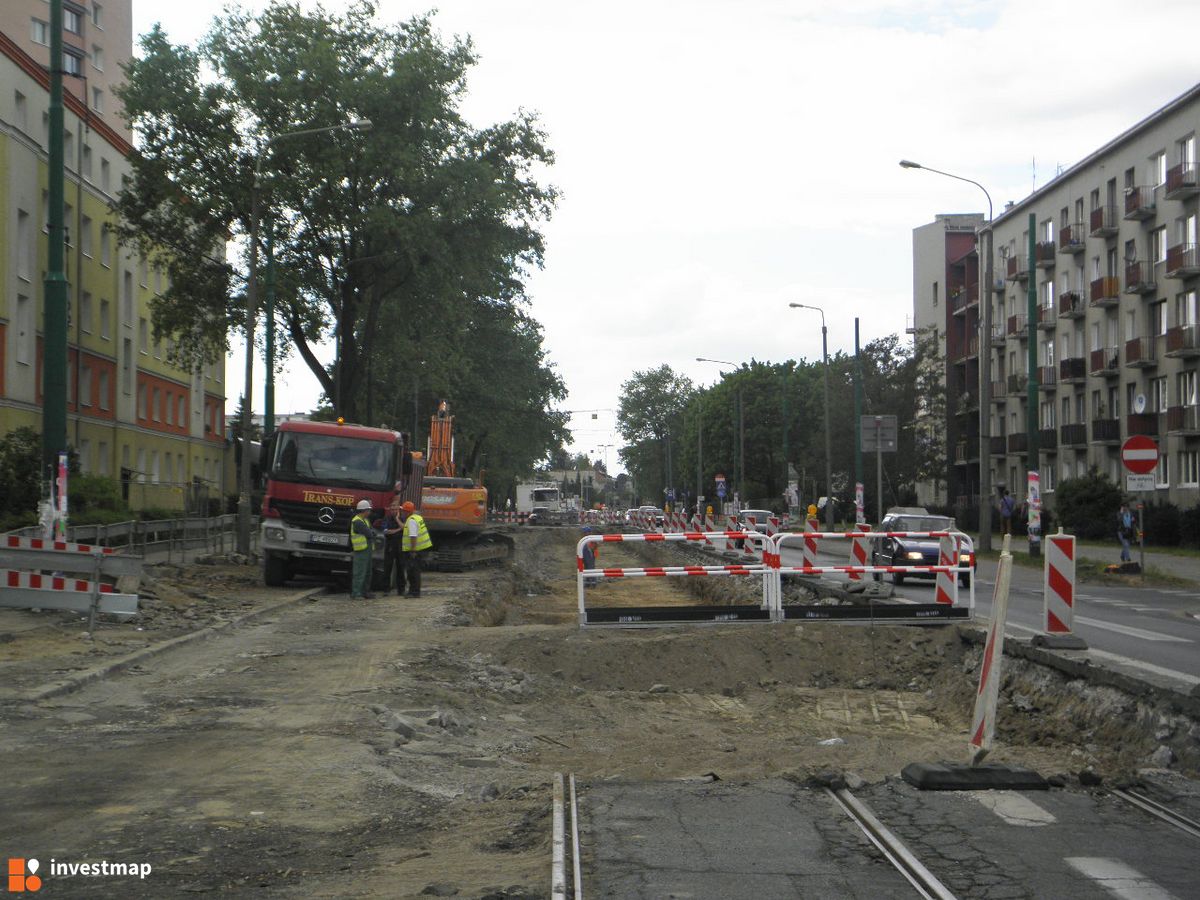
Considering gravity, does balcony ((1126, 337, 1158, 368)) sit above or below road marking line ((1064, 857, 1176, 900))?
above

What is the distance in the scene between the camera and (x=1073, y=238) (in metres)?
62.3

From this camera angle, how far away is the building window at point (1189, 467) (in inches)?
1992

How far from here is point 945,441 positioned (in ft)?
254

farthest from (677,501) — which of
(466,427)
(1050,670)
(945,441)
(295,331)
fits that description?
(1050,670)

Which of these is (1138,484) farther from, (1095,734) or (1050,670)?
(1095,734)

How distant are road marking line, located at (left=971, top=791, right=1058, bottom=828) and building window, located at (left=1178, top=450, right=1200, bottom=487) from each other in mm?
46657

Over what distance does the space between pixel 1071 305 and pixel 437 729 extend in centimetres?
5785

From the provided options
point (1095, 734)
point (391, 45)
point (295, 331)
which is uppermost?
point (391, 45)

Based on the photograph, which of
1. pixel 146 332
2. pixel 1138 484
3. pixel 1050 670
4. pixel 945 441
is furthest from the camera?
pixel 945 441

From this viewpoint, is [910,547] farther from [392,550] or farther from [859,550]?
[392,550]

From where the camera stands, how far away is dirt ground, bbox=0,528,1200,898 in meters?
6.67

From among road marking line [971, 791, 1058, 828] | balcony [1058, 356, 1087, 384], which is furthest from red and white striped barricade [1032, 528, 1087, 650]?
balcony [1058, 356, 1087, 384]

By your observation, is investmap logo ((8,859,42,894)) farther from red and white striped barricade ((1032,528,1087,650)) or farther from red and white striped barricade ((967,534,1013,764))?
red and white striped barricade ((1032,528,1087,650))

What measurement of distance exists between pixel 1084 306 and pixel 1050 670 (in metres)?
52.9
